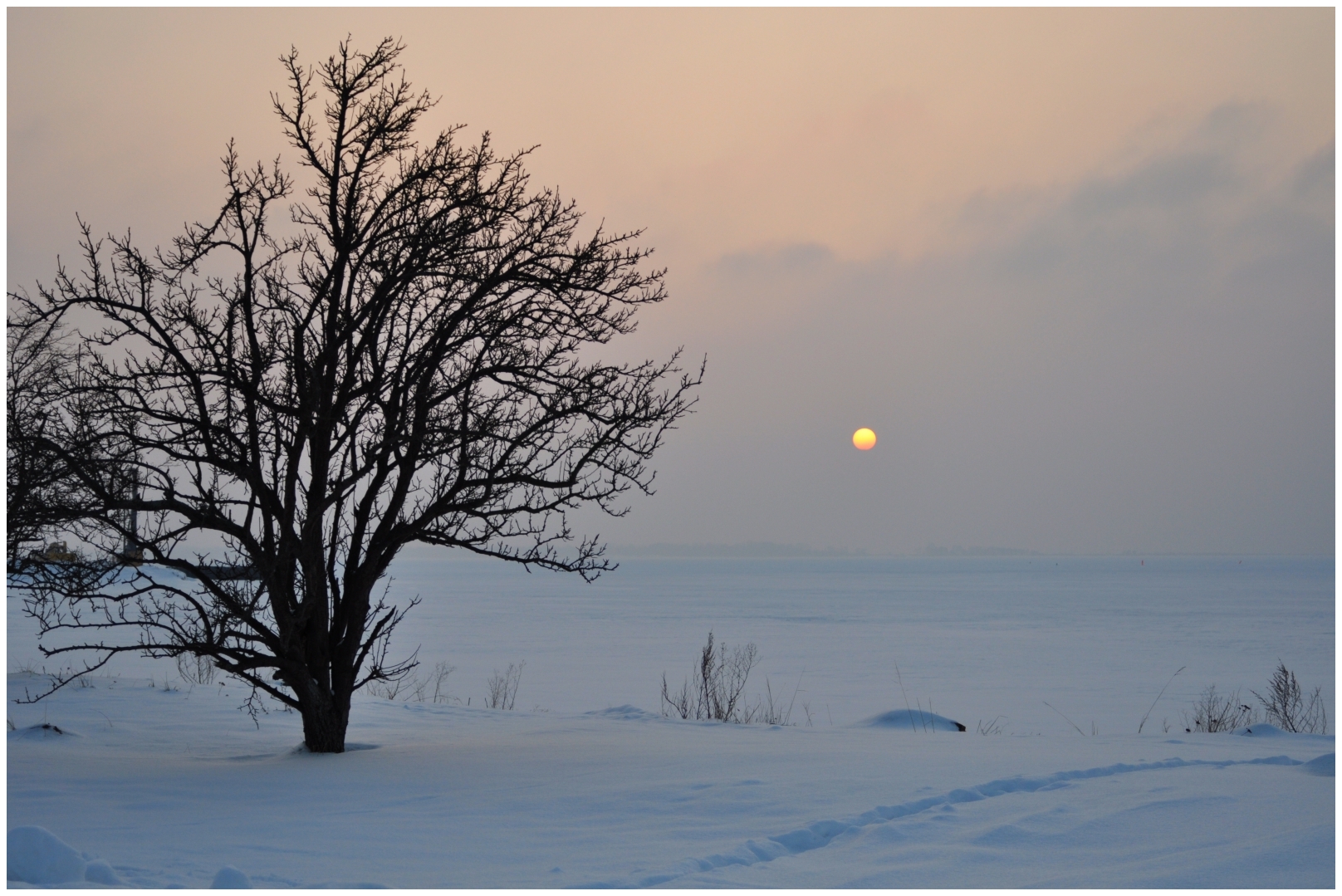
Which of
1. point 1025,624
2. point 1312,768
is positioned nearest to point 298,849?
point 1312,768

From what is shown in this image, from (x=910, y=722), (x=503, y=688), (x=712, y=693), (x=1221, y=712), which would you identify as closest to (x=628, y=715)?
(x=712, y=693)

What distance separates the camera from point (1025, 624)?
47.5m

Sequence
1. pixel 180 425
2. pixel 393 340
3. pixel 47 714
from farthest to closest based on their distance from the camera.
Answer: pixel 47 714 → pixel 393 340 → pixel 180 425

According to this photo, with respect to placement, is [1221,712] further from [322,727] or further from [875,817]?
[322,727]

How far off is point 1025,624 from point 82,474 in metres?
44.7

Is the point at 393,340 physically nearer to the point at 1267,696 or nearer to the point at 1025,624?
the point at 1267,696

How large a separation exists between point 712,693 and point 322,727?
21.7 feet

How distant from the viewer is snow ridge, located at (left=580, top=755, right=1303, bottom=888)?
5.77m

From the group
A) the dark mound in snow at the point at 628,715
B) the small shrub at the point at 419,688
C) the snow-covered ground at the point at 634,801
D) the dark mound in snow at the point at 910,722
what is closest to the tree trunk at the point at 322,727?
the snow-covered ground at the point at 634,801

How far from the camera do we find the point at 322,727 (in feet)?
32.4

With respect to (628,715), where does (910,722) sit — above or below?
below

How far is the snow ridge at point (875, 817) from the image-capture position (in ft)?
18.9

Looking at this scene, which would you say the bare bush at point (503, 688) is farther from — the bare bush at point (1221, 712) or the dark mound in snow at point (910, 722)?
the bare bush at point (1221, 712)

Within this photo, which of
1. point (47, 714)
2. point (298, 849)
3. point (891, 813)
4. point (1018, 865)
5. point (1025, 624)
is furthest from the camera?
point (1025, 624)
